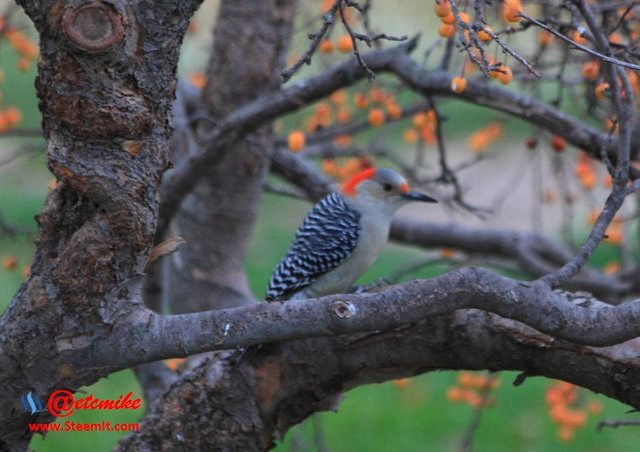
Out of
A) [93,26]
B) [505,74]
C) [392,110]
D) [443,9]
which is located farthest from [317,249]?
[93,26]

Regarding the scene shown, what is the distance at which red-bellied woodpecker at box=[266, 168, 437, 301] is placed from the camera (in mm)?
4086

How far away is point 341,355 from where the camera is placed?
2908mm

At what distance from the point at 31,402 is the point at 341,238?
180 centimetres

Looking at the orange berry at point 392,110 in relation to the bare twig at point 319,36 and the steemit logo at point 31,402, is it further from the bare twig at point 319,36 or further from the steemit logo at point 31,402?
the steemit logo at point 31,402

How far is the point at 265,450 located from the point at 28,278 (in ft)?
3.05

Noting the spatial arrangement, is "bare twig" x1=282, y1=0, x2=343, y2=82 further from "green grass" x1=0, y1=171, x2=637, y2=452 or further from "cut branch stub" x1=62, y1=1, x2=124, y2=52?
"green grass" x1=0, y1=171, x2=637, y2=452

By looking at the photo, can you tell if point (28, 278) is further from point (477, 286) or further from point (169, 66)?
point (477, 286)

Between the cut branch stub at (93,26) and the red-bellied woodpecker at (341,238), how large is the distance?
180 centimetres

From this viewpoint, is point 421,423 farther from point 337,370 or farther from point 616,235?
point 337,370

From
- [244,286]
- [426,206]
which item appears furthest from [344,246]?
[426,206]

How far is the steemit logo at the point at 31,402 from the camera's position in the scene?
270 centimetres

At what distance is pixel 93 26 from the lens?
239 centimetres

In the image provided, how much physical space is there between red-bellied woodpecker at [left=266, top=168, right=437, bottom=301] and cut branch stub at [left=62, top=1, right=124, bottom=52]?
1801mm

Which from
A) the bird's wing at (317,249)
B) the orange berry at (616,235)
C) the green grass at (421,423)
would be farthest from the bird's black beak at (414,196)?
the green grass at (421,423)
